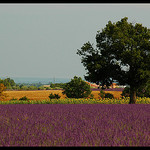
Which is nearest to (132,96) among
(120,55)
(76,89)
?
(120,55)

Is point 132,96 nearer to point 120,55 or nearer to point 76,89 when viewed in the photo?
point 120,55

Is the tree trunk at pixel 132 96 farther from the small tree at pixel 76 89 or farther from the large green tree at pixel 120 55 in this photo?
the small tree at pixel 76 89

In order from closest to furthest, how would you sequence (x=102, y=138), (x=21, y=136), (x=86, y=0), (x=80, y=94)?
(x=86, y=0)
(x=102, y=138)
(x=21, y=136)
(x=80, y=94)

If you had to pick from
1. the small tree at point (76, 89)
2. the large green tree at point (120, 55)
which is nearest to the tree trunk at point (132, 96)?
the large green tree at point (120, 55)

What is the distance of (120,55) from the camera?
16750 mm

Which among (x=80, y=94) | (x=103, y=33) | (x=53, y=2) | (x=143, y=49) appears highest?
(x=103, y=33)

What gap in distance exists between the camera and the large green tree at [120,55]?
656 inches

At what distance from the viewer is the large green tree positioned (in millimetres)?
16672

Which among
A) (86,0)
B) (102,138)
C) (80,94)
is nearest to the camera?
(86,0)

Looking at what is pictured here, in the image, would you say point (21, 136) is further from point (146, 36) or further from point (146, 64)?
point (146, 36)

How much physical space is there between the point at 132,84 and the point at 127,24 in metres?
4.14

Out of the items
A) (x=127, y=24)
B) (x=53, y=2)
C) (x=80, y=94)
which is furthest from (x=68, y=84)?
(x=53, y=2)

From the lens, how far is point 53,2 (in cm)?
197

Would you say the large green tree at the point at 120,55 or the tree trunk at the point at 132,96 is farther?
the tree trunk at the point at 132,96
